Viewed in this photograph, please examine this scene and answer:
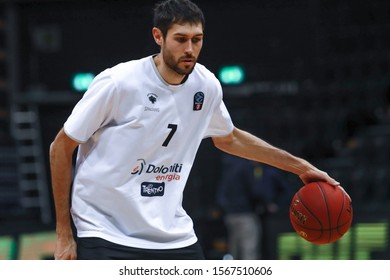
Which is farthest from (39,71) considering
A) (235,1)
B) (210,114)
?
(210,114)

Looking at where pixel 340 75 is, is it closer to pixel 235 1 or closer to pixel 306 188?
pixel 235 1

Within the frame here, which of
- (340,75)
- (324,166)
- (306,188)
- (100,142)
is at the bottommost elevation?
(324,166)

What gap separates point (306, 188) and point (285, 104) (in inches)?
336

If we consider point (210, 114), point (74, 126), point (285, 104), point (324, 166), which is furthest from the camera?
point (285, 104)

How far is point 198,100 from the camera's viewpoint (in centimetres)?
487

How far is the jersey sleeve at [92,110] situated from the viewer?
4.52 m

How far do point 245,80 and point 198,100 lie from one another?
9027 mm

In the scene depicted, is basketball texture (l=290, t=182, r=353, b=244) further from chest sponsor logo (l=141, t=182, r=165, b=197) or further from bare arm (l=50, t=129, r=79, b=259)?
bare arm (l=50, t=129, r=79, b=259)

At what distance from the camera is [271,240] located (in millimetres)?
9539

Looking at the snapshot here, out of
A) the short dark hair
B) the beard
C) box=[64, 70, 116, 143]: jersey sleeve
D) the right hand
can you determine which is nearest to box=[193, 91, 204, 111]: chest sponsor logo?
the beard

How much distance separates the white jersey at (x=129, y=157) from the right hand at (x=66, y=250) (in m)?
A: 0.10

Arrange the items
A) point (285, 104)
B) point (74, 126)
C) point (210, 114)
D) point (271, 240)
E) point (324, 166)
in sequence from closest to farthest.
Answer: point (74, 126) < point (210, 114) < point (271, 240) < point (324, 166) < point (285, 104)

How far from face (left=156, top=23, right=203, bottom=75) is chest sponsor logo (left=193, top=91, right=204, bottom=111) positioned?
0.26 metres

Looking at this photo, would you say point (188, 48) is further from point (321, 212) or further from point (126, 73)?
point (321, 212)
